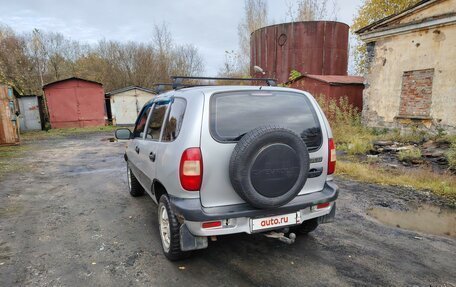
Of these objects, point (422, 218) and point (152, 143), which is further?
point (422, 218)

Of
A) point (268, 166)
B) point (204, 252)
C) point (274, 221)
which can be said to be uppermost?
point (268, 166)

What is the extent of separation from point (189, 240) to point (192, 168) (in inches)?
26.5

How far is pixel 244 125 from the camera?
255 cm

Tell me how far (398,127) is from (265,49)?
9901mm

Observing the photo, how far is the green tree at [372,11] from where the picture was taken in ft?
71.4

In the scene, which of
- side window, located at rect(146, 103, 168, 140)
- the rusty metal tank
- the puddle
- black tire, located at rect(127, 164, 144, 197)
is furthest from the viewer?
the rusty metal tank

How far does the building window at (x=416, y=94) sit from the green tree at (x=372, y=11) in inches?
496

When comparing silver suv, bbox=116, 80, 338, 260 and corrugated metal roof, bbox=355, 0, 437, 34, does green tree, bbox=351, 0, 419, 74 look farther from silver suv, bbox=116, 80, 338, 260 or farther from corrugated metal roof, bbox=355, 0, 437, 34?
silver suv, bbox=116, 80, 338, 260

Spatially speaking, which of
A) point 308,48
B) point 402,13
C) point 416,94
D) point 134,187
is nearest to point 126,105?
point 308,48

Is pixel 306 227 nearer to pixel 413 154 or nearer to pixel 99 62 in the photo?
pixel 413 154

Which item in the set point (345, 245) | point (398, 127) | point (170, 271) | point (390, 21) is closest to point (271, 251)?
point (345, 245)

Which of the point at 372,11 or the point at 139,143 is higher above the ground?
the point at 372,11

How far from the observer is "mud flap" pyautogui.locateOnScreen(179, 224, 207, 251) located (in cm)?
247

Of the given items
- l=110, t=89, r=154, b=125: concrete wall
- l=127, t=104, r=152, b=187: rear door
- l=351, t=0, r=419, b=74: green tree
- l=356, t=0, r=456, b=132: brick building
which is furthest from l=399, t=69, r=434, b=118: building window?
l=110, t=89, r=154, b=125: concrete wall
